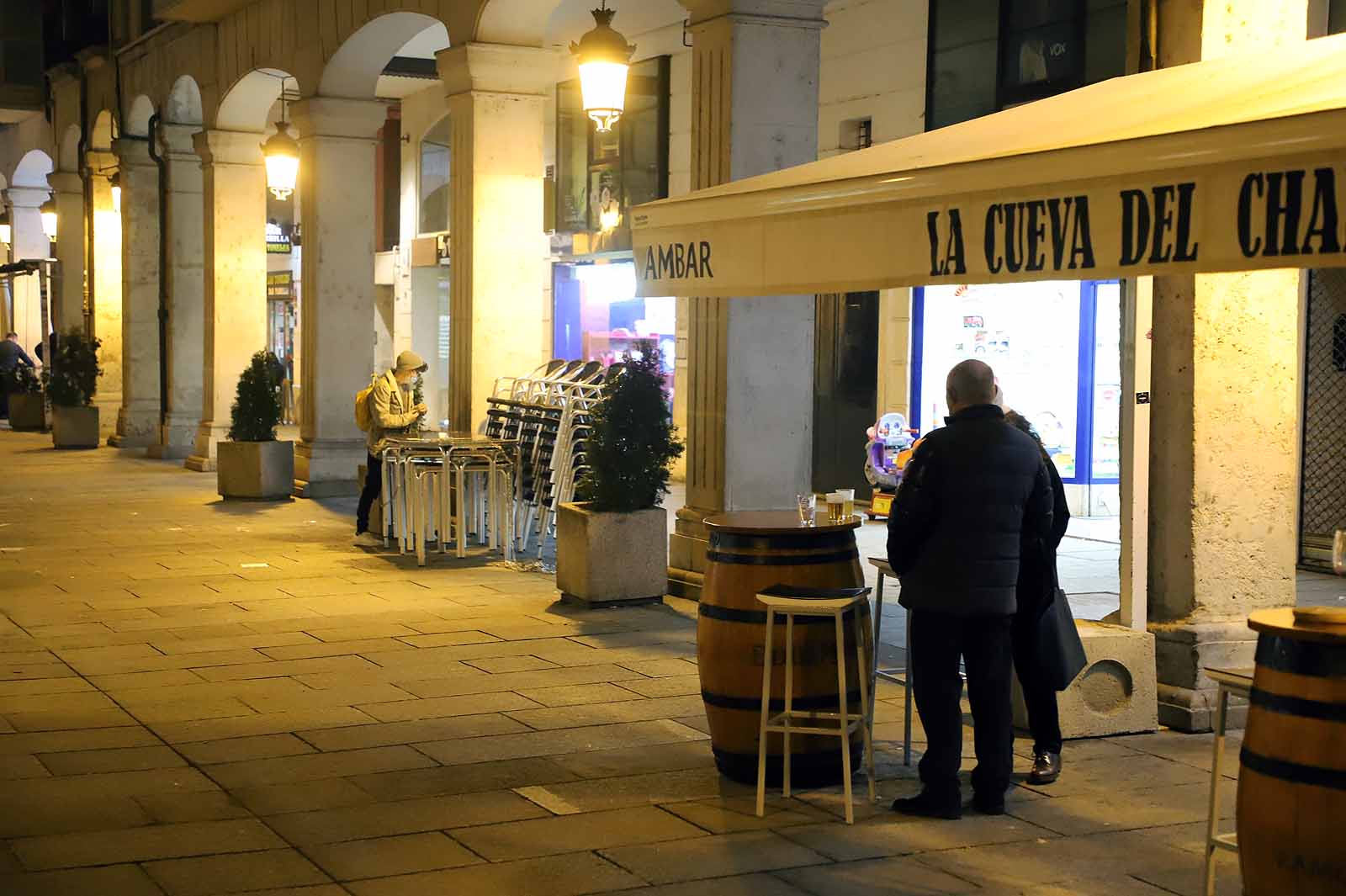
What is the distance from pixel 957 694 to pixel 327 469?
1190 centimetres

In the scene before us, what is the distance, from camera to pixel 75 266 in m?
27.9

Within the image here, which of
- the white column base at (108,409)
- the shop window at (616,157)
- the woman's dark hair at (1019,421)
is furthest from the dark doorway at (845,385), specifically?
the white column base at (108,409)

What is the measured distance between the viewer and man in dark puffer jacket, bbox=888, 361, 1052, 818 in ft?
19.2

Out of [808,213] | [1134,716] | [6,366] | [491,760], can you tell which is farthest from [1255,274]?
[6,366]

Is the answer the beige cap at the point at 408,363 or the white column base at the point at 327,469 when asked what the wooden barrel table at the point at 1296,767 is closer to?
the beige cap at the point at 408,363

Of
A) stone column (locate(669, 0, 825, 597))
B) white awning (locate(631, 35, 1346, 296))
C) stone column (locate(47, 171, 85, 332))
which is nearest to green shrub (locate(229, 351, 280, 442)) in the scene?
stone column (locate(669, 0, 825, 597))

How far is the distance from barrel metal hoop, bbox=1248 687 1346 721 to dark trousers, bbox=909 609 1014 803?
1.52m

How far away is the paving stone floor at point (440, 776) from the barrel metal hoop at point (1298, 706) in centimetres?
104

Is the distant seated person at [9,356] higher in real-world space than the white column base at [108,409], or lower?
higher

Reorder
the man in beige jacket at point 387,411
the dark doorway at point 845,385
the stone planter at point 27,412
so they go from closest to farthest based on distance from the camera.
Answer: the man in beige jacket at point 387,411 < the dark doorway at point 845,385 < the stone planter at point 27,412

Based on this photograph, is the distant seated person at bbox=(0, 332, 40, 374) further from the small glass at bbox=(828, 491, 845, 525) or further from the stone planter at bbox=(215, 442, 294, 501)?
the small glass at bbox=(828, 491, 845, 525)

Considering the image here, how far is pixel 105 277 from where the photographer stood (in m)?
25.5

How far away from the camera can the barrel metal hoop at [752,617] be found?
6082mm

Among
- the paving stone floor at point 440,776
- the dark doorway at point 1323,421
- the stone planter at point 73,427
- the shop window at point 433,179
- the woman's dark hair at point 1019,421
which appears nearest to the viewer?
the paving stone floor at point 440,776
